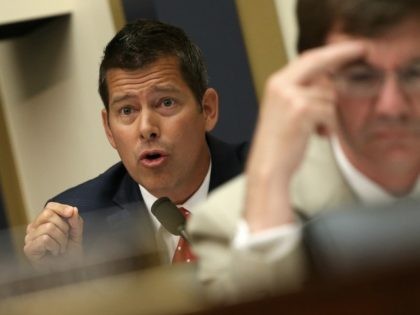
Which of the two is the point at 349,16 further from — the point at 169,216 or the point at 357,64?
the point at 169,216

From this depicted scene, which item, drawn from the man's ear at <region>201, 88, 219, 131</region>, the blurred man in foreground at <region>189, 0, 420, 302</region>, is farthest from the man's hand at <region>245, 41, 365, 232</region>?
the man's ear at <region>201, 88, 219, 131</region>

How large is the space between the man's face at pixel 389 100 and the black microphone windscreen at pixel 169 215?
0.62 metres

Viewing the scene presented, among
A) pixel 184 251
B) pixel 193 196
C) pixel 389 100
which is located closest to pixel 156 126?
pixel 193 196

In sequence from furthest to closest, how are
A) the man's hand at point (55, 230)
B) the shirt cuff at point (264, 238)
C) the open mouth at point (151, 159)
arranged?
the open mouth at point (151, 159) → the man's hand at point (55, 230) → the shirt cuff at point (264, 238)

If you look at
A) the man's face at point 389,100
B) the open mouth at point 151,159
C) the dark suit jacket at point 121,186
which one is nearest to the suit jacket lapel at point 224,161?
the dark suit jacket at point 121,186

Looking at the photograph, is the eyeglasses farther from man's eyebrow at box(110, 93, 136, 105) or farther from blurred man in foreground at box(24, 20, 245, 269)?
man's eyebrow at box(110, 93, 136, 105)

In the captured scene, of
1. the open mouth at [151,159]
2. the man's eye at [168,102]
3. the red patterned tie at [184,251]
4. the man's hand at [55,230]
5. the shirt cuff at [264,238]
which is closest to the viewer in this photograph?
the shirt cuff at [264,238]

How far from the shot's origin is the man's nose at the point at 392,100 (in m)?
1.17

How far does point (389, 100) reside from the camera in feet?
3.85

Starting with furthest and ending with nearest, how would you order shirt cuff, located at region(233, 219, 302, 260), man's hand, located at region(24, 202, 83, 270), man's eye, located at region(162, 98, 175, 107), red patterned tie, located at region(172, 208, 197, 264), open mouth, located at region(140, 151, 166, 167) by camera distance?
man's eye, located at region(162, 98, 175, 107) < open mouth, located at region(140, 151, 166, 167) < man's hand, located at region(24, 202, 83, 270) < red patterned tie, located at region(172, 208, 197, 264) < shirt cuff, located at region(233, 219, 302, 260)

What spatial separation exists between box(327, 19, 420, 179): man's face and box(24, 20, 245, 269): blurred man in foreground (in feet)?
2.87

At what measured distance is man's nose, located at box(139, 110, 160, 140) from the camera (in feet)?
6.95

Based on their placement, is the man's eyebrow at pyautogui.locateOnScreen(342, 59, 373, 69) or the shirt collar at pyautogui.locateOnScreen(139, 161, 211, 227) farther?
the shirt collar at pyautogui.locateOnScreen(139, 161, 211, 227)

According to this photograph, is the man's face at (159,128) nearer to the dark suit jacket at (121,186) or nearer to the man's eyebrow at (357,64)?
the dark suit jacket at (121,186)
